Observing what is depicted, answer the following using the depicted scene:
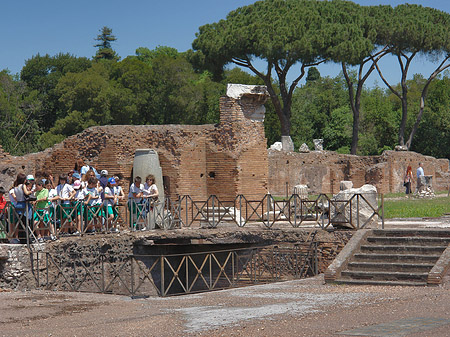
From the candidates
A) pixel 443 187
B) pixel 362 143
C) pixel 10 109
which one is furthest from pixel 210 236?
pixel 362 143

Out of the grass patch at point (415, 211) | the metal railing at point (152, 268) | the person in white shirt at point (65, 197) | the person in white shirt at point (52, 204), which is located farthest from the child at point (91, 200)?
the grass patch at point (415, 211)

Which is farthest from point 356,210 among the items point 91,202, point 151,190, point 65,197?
point 65,197

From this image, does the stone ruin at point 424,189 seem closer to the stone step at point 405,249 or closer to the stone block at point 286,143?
the stone block at point 286,143

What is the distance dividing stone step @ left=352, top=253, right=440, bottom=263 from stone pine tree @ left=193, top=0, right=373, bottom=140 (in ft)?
71.1

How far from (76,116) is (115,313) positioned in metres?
31.3

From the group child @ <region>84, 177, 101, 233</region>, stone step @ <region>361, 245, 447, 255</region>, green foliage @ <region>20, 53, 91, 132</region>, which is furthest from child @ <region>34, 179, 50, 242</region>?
green foliage @ <region>20, 53, 91, 132</region>

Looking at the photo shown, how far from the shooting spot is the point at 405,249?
1208cm

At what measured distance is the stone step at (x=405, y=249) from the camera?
11.9 m

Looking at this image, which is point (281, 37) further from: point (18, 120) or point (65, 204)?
point (65, 204)

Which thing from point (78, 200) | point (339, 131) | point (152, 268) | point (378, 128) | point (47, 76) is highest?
point (47, 76)

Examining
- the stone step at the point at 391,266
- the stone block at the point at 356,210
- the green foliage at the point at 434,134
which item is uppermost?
the green foliage at the point at 434,134

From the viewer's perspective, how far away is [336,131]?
158 feet

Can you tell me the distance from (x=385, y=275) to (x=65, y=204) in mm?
→ 5873

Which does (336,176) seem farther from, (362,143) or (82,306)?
(82,306)
